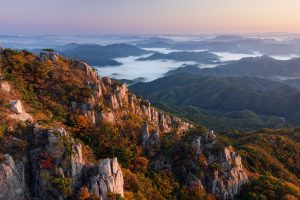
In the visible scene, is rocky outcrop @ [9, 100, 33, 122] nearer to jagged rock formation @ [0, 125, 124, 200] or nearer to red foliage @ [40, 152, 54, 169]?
jagged rock formation @ [0, 125, 124, 200]

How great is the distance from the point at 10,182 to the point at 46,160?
3.61 meters

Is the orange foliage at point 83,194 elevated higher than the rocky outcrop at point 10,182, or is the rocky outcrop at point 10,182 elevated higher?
the rocky outcrop at point 10,182

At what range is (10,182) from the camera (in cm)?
2709

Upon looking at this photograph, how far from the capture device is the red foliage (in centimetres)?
2934

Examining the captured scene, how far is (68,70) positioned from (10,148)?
26.0 m

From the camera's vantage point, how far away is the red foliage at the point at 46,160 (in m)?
29.3

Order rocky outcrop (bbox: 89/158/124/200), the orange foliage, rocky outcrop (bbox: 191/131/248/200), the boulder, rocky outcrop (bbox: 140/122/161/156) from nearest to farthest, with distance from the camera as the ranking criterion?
the orange foliage → rocky outcrop (bbox: 89/158/124/200) → the boulder → rocky outcrop (bbox: 191/131/248/200) → rocky outcrop (bbox: 140/122/161/156)

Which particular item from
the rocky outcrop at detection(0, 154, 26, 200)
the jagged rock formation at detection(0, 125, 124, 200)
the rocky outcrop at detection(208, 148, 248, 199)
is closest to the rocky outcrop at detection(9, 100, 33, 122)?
the jagged rock formation at detection(0, 125, 124, 200)

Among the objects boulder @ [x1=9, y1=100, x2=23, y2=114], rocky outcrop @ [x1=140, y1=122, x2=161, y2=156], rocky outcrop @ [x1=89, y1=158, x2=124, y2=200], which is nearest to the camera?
Answer: rocky outcrop @ [x1=89, y1=158, x2=124, y2=200]

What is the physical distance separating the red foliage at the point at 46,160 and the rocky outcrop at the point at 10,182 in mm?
2181

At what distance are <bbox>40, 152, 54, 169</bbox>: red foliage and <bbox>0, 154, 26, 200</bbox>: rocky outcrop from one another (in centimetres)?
218

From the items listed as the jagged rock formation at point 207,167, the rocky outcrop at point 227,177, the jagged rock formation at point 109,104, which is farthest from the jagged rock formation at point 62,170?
the rocky outcrop at point 227,177

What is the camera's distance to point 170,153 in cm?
4572

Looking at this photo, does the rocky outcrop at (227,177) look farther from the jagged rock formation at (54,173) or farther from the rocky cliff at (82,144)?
the jagged rock formation at (54,173)
